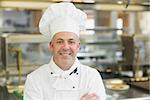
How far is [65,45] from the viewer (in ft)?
4.35

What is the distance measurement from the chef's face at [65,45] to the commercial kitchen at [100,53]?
2.47ft

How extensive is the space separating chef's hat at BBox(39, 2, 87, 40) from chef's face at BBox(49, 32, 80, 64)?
0.08 ft

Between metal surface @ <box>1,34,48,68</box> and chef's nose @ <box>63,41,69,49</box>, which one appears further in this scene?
metal surface @ <box>1,34,48,68</box>

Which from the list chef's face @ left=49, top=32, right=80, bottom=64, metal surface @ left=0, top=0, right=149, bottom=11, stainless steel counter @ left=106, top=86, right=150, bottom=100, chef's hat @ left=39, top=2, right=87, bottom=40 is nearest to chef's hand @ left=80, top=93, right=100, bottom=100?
chef's face @ left=49, top=32, right=80, bottom=64

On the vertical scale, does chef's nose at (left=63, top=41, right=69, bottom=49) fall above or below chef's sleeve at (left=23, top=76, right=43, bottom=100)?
above

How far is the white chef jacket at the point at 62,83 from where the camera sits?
139 cm

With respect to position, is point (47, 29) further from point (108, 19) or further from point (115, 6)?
point (108, 19)

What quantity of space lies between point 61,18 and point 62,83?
324 mm

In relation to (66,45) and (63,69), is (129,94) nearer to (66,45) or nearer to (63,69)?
(63,69)

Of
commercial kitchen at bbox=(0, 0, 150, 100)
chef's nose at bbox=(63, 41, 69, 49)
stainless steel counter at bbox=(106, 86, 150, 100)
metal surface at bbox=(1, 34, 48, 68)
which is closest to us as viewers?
chef's nose at bbox=(63, 41, 69, 49)

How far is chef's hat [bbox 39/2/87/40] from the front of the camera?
4.39 feet

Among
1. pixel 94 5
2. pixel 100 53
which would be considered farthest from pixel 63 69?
pixel 100 53

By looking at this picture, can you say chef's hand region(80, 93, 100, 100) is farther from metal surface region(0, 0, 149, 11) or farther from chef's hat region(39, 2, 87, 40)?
metal surface region(0, 0, 149, 11)

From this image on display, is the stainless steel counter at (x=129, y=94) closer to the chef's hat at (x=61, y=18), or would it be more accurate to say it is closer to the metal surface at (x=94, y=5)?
the metal surface at (x=94, y=5)
